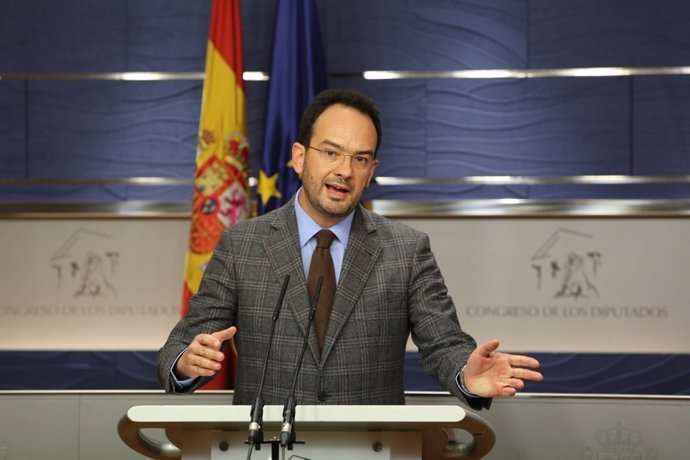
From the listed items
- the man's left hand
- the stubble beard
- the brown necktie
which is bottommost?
the man's left hand

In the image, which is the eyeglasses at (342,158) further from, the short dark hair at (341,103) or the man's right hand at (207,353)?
the man's right hand at (207,353)

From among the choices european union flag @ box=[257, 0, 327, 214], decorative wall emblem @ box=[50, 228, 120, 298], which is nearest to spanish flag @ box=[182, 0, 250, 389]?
european union flag @ box=[257, 0, 327, 214]

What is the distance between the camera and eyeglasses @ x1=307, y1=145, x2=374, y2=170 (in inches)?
99.5

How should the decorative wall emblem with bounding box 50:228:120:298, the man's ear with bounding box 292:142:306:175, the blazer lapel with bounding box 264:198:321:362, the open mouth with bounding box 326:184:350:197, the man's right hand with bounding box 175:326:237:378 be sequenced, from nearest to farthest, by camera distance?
the man's right hand with bounding box 175:326:237:378, the blazer lapel with bounding box 264:198:321:362, the open mouth with bounding box 326:184:350:197, the man's ear with bounding box 292:142:306:175, the decorative wall emblem with bounding box 50:228:120:298

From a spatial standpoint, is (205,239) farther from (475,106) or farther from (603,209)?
(603,209)

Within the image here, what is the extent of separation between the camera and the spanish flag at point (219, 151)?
15.8 feet

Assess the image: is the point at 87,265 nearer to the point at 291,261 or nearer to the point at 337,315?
the point at 291,261

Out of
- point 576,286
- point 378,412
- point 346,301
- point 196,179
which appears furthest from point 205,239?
point 378,412

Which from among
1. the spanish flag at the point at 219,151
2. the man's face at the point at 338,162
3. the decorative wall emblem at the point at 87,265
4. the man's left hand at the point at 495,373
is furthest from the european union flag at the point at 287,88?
the man's left hand at the point at 495,373

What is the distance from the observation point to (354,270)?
2.52 metres

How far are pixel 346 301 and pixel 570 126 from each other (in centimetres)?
320

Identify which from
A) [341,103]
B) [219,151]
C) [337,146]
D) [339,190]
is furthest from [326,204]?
[219,151]

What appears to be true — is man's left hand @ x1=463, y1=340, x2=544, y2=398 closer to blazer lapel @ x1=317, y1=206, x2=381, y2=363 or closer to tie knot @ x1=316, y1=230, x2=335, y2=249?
blazer lapel @ x1=317, y1=206, x2=381, y2=363

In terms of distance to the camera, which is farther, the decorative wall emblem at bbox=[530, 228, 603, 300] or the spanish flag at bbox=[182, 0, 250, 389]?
the decorative wall emblem at bbox=[530, 228, 603, 300]
